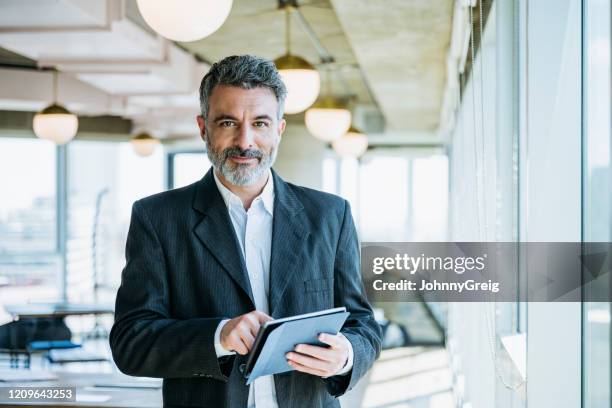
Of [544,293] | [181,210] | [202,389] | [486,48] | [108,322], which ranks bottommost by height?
[108,322]

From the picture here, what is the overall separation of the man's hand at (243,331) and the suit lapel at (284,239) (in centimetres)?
21

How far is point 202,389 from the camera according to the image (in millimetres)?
1719

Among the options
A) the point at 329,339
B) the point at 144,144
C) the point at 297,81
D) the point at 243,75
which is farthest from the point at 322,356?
the point at 144,144

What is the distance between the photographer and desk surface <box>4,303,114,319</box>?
16.4ft

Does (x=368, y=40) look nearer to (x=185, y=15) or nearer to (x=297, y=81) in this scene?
(x=297, y=81)

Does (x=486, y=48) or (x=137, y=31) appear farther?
(x=137, y=31)

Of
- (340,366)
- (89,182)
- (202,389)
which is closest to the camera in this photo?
(340,366)

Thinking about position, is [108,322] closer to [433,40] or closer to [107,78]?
[107,78]

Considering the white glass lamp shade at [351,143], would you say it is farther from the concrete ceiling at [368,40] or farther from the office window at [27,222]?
the office window at [27,222]

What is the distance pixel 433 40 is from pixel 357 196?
267 cm

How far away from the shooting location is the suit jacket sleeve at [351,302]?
5.58ft

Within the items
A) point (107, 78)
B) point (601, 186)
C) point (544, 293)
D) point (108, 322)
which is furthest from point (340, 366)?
point (108, 322)

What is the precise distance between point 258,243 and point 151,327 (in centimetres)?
33

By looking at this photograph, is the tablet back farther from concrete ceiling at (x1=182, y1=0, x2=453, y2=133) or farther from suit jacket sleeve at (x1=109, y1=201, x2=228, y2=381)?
concrete ceiling at (x1=182, y1=0, x2=453, y2=133)
